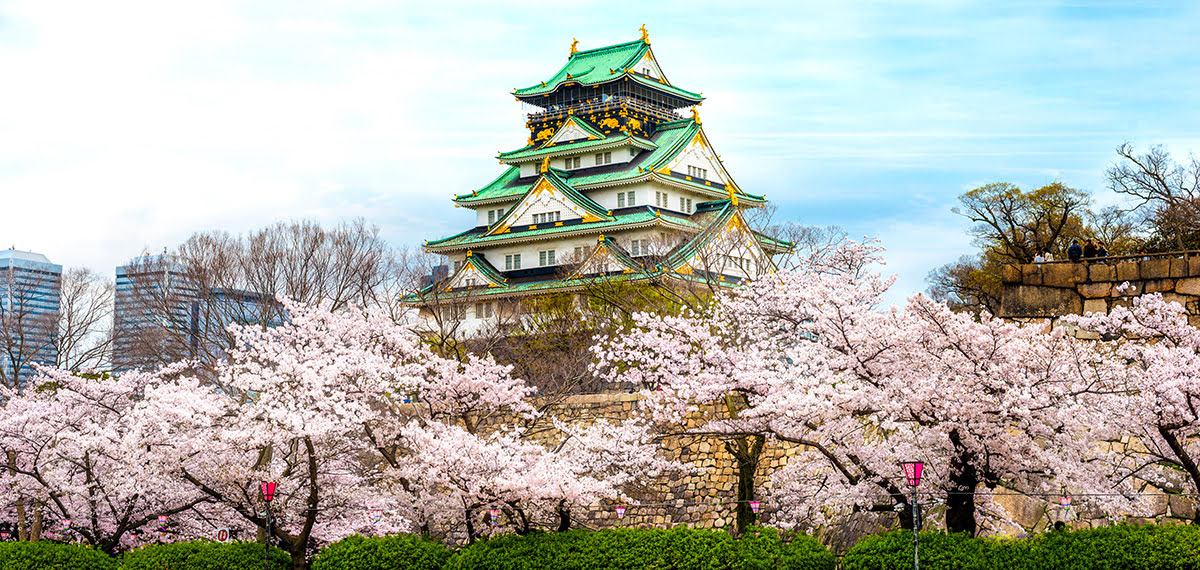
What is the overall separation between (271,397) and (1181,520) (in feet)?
46.0

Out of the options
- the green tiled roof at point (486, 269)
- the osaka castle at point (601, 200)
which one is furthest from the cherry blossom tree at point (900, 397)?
the green tiled roof at point (486, 269)

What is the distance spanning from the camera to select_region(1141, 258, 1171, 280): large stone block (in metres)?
22.5

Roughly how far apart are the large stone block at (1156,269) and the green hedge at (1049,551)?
6.80m

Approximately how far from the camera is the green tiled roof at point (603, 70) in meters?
58.9

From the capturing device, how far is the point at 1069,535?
17359 millimetres

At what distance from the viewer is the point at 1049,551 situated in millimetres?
17234

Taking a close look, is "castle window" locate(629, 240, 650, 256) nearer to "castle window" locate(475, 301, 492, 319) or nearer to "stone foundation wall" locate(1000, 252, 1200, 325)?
"castle window" locate(475, 301, 492, 319)

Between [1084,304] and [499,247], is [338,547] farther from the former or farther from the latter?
[499,247]

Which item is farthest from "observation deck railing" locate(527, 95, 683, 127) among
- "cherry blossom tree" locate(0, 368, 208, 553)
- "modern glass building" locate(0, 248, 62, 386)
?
"cherry blossom tree" locate(0, 368, 208, 553)

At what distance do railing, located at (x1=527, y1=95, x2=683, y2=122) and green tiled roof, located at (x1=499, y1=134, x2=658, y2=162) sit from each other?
2.01 metres

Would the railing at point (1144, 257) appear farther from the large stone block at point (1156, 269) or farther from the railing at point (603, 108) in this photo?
the railing at point (603, 108)

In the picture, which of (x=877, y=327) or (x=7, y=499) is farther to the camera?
(x=7, y=499)

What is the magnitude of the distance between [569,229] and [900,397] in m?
34.7

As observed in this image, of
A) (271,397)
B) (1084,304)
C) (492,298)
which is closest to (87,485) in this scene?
(271,397)
